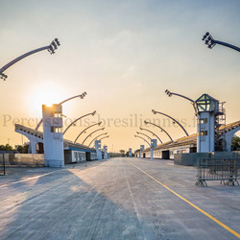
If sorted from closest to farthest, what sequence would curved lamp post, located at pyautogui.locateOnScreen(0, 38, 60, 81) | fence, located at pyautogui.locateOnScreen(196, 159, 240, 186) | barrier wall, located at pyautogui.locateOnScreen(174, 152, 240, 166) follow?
fence, located at pyautogui.locateOnScreen(196, 159, 240, 186) → curved lamp post, located at pyautogui.locateOnScreen(0, 38, 60, 81) → barrier wall, located at pyautogui.locateOnScreen(174, 152, 240, 166)

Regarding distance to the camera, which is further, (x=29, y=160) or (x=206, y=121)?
(x=206, y=121)

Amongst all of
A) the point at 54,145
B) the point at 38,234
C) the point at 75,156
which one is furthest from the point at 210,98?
the point at 75,156

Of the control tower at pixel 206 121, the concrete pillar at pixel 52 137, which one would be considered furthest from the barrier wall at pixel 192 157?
the concrete pillar at pixel 52 137

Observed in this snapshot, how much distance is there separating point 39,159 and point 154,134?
2139 inches

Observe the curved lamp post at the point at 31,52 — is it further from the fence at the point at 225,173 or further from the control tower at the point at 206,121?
the control tower at the point at 206,121

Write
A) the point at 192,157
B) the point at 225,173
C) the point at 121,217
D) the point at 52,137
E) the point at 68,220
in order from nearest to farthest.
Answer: the point at 68,220
the point at 121,217
the point at 225,173
the point at 52,137
the point at 192,157

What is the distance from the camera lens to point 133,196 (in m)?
8.32

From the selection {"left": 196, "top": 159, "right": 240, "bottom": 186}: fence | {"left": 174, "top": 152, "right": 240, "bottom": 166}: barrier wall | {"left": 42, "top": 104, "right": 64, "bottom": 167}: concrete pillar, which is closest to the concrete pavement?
{"left": 196, "top": 159, "right": 240, "bottom": 186}: fence

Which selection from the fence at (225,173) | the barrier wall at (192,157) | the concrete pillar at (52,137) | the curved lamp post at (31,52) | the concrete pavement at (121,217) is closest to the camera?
the concrete pavement at (121,217)

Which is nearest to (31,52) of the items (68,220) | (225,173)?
(68,220)

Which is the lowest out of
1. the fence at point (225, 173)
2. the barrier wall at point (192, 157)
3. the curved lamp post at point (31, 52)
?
the barrier wall at point (192, 157)

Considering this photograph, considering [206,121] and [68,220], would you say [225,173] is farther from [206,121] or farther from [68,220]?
[206,121]

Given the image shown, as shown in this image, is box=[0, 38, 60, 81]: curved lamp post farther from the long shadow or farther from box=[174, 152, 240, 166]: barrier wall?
box=[174, 152, 240, 166]: barrier wall

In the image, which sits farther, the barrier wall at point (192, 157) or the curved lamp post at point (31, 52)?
the barrier wall at point (192, 157)
